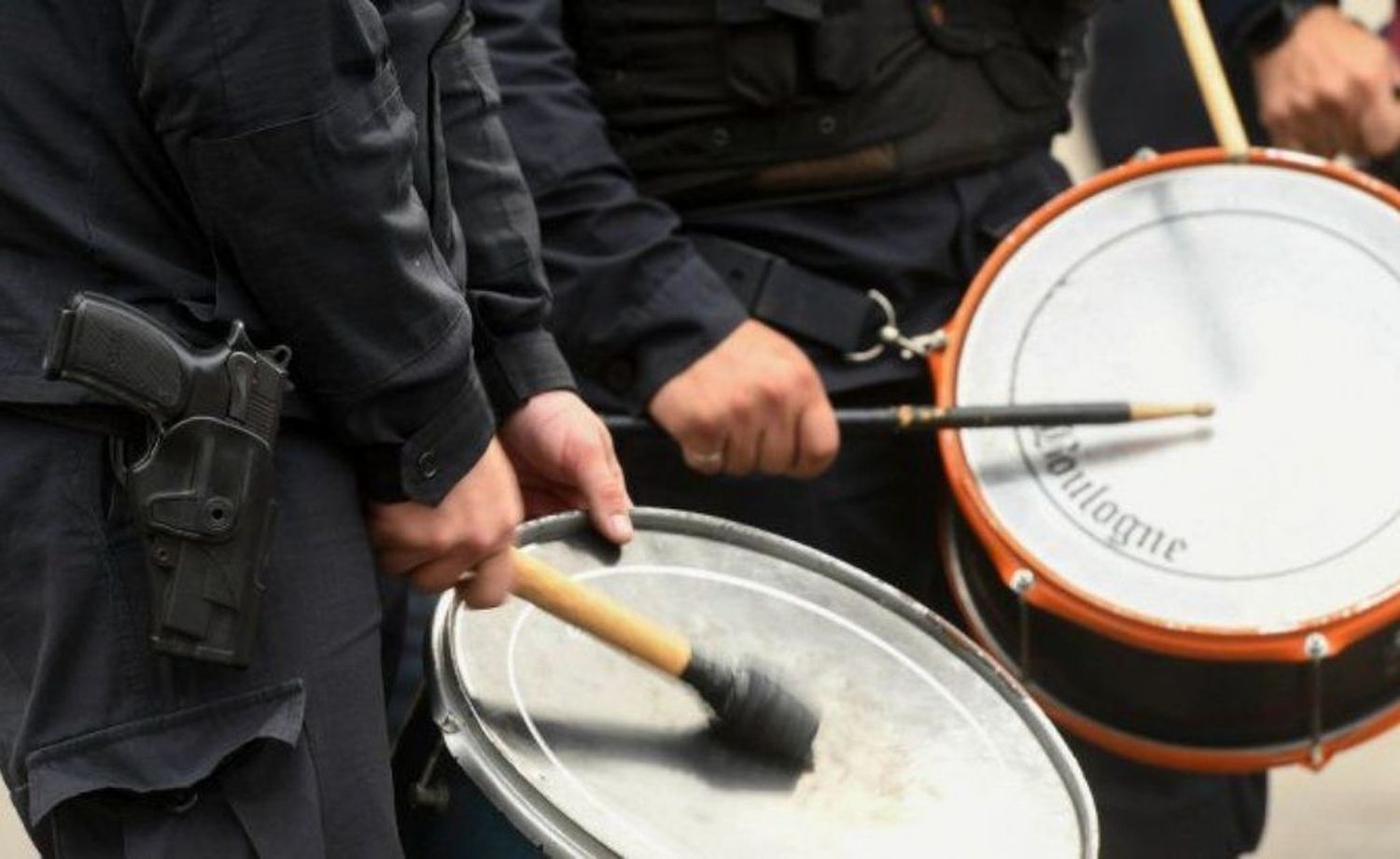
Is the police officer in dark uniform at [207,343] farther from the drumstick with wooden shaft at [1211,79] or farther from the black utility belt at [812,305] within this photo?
the drumstick with wooden shaft at [1211,79]

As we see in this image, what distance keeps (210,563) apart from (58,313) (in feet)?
0.65

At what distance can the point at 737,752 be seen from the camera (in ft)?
8.33

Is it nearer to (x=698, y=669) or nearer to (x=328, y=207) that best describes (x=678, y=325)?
(x=698, y=669)

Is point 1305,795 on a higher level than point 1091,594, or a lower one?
lower

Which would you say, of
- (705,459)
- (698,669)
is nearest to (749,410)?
(705,459)

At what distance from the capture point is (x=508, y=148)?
2.68m

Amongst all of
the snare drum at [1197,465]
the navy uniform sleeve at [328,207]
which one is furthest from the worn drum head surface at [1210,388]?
the navy uniform sleeve at [328,207]

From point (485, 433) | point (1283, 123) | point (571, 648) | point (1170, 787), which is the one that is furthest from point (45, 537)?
point (1283, 123)

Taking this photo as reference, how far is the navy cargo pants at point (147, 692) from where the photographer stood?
220 cm

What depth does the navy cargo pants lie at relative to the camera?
2.20m

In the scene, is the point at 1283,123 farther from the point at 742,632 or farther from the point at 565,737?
the point at 565,737

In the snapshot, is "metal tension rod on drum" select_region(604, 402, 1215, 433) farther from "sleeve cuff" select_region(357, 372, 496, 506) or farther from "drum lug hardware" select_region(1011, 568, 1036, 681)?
"sleeve cuff" select_region(357, 372, 496, 506)

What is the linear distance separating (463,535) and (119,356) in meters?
0.35

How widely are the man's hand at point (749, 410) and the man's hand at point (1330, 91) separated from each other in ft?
Result: 3.16
